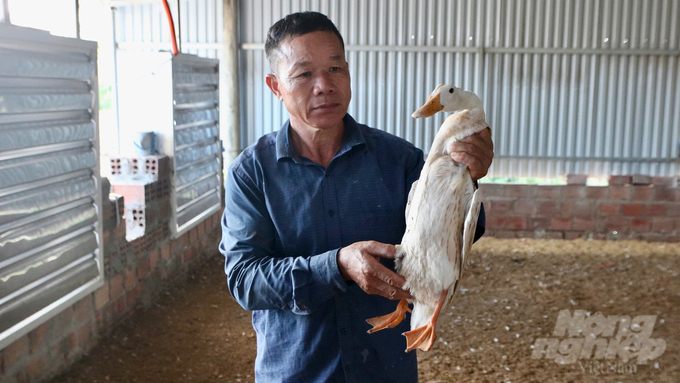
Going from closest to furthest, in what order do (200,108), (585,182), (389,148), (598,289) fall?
(389,148) → (598,289) → (200,108) → (585,182)

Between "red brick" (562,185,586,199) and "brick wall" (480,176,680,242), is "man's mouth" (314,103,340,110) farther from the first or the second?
"red brick" (562,185,586,199)

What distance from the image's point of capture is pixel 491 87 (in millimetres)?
7660

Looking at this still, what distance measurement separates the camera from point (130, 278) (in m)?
4.39

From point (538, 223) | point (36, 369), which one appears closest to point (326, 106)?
point (36, 369)

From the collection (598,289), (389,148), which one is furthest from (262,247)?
(598,289)

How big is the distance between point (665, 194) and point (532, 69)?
2294 mm

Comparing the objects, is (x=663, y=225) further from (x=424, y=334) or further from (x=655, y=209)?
(x=424, y=334)

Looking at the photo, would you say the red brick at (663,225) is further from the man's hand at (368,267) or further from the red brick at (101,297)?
the man's hand at (368,267)

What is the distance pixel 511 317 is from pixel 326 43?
3577 millimetres

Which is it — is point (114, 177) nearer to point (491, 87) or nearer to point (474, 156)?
point (474, 156)

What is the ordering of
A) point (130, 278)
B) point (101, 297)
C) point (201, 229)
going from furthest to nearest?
1. point (201, 229)
2. point (130, 278)
3. point (101, 297)

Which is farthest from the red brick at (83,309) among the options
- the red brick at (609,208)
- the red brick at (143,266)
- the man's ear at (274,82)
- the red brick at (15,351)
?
the red brick at (609,208)

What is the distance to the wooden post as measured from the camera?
7.41 metres

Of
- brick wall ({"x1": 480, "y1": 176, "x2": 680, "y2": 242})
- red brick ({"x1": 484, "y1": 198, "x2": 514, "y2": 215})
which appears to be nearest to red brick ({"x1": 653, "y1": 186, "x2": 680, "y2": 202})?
brick wall ({"x1": 480, "y1": 176, "x2": 680, "y2": 242})
